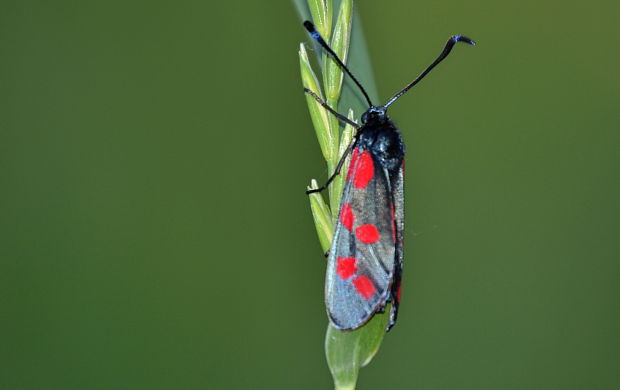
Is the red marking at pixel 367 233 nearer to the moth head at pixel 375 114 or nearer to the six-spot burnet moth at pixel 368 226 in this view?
the six-spot burnet moth at pixel 368 226

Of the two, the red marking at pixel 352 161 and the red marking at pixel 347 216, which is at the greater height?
the red marking at pixel 352 161

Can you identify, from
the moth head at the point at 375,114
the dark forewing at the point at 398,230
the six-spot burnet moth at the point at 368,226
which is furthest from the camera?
the moth head at the point at 375,114

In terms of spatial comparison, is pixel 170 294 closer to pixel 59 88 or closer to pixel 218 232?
pixel 218 232

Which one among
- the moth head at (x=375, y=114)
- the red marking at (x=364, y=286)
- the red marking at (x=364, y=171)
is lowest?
the red marking at (x=364, y=286)

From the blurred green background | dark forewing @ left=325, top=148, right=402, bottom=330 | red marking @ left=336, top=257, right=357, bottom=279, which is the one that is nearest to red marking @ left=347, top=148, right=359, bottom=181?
dark forewing @ left=325, top=148, right=402, bottom=330

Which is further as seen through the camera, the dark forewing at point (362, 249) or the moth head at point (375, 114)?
the moth head at point (375, 114)

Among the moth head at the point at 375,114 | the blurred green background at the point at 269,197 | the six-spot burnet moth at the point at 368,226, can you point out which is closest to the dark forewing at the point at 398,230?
the six-spot burnet moth at the point at 368,226

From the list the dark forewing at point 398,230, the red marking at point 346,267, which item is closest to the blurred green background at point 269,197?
the dark forewing at point 398,230

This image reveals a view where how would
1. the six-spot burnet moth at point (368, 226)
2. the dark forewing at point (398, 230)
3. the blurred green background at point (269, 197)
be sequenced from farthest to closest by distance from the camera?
the blurred green background at point (269, 197) → the dark forewing at point (398, 230) → the six-spot burnet moth at point (368, 226)

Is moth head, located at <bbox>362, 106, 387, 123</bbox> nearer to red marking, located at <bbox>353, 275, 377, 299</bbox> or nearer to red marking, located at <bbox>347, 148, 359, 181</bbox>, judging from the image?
red marking, located at <bbox>347, 148, 359, 181</bbox>
